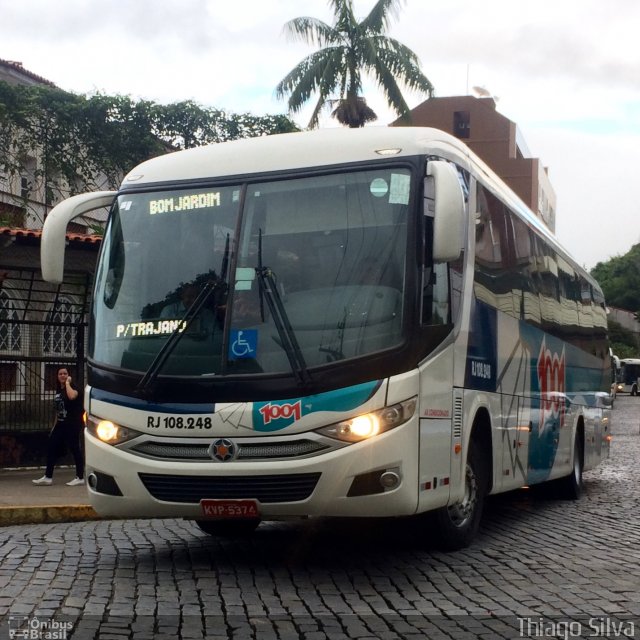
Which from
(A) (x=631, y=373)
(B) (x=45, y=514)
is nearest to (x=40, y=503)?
(B) (x=45, y=514)

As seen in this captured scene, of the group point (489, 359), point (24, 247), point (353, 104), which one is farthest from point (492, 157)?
point (489, 359)

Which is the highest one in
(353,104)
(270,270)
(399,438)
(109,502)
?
(353,104)

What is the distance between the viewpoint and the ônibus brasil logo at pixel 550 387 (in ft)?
40.2

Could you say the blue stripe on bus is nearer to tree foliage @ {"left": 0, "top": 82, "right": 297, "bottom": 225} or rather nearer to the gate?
the gate

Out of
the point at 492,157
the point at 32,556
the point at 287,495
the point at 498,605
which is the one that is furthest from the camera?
the point at 492,157

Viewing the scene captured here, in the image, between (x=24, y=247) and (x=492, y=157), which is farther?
(x=492, y=157)

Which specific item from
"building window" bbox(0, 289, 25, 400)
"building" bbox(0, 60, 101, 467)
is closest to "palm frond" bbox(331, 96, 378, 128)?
"building" bbox(0, 60, 101, 467)

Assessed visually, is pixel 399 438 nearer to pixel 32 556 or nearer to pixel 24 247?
pixel 32 556

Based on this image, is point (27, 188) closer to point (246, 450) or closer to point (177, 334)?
point (177, 334)

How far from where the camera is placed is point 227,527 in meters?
9.73

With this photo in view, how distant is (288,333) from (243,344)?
317 mm

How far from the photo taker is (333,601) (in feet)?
22.7

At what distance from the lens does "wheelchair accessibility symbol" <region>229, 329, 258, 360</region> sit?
303 inches

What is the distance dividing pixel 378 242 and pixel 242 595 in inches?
99.2
